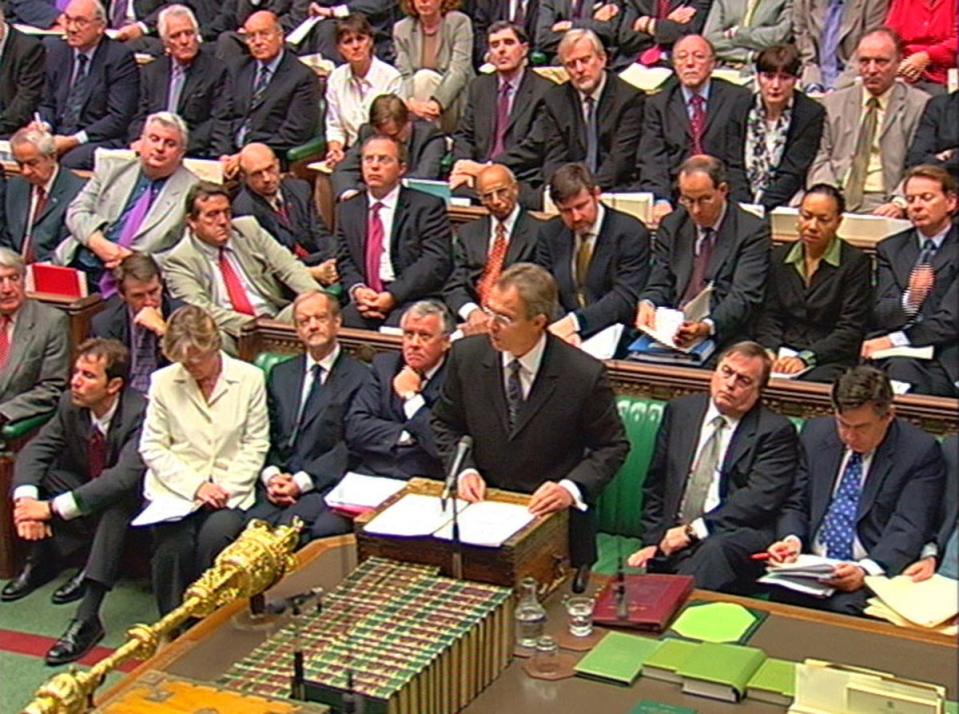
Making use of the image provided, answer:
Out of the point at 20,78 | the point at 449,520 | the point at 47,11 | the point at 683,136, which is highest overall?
the point at 47,11

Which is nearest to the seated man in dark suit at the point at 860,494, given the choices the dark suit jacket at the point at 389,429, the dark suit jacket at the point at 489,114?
the dark suit jacket at the point at 389,429

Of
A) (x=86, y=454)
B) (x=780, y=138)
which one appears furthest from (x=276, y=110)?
(x=86, y=454)

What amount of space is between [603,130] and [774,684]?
378cm

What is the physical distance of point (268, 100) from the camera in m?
7.50

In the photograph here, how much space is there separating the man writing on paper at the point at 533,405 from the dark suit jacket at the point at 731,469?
1.32 feet

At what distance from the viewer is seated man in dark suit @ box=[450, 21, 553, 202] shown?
687cm

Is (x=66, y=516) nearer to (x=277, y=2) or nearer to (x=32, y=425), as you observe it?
(x=32, y=425)

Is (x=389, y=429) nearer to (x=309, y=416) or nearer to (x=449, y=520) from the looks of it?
(x=309, y=416)

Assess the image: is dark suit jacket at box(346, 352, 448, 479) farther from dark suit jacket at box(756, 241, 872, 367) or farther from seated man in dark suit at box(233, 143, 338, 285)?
seated man in dark suit at box(233, 143, 338, 285)

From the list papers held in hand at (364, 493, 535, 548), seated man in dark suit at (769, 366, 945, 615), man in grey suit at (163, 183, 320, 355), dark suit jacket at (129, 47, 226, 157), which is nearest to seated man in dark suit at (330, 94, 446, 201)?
man in grey suit at (163, 183, 320, 355)

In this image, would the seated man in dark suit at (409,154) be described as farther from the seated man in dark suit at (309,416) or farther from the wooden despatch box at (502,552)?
the wooden despatch box at (502,552)

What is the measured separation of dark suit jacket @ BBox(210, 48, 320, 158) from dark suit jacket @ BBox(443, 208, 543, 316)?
1.74m

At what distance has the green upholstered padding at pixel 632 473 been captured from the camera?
4863 mm

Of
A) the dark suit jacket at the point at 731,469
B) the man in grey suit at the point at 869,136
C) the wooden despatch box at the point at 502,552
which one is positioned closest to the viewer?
the wooden despatch box at the point at 502,552
